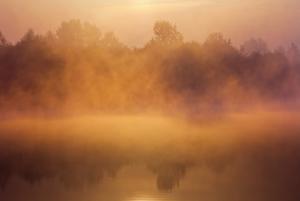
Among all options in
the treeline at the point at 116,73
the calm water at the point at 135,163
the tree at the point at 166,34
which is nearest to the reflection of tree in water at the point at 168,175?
the calm water at the point at 135,163

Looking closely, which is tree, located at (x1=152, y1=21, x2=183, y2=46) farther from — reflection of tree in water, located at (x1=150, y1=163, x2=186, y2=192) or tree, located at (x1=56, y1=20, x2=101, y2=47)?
reflection of tree in water, located at (x1=150, y1=163, x2=186, y2=192)

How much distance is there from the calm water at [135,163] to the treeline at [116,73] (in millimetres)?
90

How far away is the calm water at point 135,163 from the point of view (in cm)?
170

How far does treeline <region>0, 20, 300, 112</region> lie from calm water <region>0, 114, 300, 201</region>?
9 centimetres

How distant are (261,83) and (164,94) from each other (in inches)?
17.6

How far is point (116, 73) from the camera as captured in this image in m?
1.69

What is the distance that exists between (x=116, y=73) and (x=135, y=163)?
1.36 ft

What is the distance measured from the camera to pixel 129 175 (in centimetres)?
170

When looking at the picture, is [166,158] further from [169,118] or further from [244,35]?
[244,35]

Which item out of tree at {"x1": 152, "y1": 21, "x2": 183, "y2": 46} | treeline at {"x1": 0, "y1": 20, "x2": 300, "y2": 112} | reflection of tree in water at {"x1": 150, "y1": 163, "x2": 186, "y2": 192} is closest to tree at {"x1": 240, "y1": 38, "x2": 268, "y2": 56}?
treeline at {"x1": 0, "y1": 20, "x2": 300, "y2": 112}

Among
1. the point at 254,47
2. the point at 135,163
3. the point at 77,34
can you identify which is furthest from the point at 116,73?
the point at 254,47

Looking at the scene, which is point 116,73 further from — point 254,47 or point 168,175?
point 254,47

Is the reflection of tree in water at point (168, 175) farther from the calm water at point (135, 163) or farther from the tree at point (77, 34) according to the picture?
the tree at point (77, 34)

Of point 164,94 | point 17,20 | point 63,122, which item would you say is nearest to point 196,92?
point 164,94
